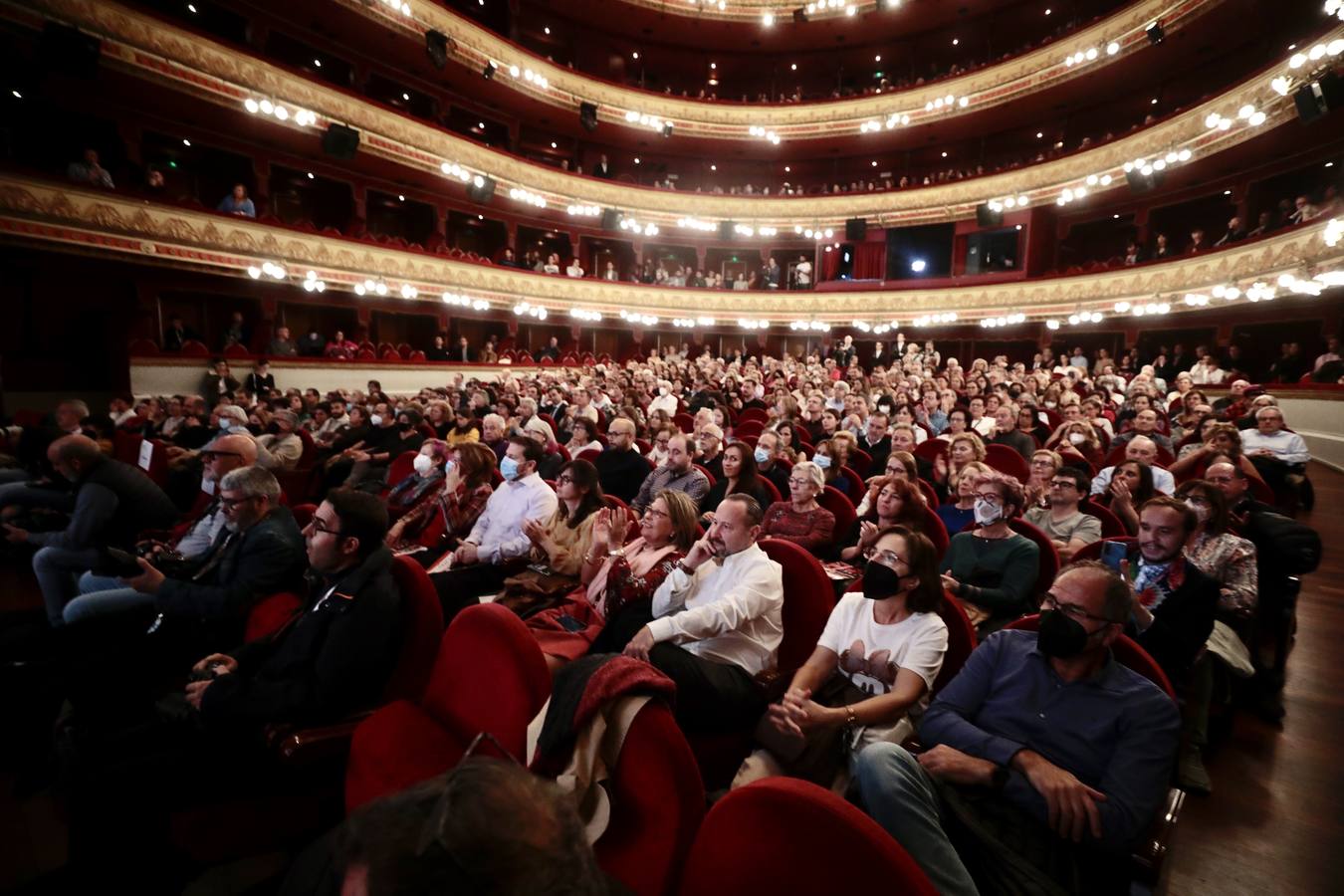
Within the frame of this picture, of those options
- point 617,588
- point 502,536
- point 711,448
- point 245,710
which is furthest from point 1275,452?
point 245,710

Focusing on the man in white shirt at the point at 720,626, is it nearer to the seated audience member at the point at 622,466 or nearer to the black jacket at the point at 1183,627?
the black jacket at the point at 1183,627

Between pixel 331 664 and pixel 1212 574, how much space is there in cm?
316

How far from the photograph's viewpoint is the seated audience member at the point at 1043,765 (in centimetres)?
129

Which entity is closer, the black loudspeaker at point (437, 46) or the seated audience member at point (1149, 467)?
the seated audience member at point (1149, 467)

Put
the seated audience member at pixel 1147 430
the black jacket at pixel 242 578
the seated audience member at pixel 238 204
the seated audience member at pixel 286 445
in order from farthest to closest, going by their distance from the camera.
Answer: the seated audience member at pixel 238 204 < the seated audience member at pixel 286 445 < the seated audience member at pixel 1147 430 < the black jacket at pixel 242 578

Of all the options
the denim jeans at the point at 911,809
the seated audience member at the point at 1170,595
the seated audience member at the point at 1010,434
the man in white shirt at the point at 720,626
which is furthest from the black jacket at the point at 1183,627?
the seated audience member at the point at 1010,434

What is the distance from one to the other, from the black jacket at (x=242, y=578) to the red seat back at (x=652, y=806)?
163 cm

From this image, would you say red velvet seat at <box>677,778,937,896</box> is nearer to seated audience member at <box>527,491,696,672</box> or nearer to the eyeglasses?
the eyeglasses

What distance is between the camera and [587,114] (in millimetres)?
16797

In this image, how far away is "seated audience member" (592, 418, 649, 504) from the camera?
14.6ft

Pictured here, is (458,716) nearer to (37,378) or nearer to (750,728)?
(750,728)

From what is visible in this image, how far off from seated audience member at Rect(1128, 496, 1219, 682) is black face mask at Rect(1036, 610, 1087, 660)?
57 cm

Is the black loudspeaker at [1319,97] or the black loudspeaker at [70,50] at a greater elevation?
the black loudspeaker at [70,50]

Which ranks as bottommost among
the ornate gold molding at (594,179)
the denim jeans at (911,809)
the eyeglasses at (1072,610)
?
the denim jeans at (911,809)
